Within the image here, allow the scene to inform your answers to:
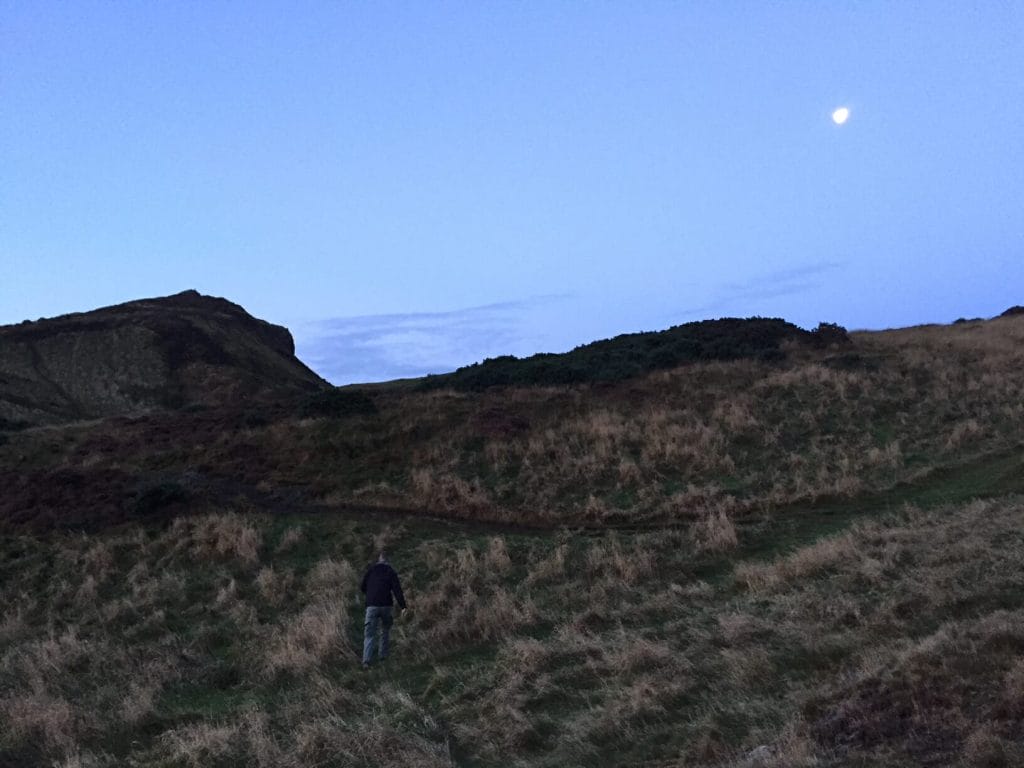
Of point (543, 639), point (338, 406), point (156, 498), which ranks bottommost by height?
point (543, 639)

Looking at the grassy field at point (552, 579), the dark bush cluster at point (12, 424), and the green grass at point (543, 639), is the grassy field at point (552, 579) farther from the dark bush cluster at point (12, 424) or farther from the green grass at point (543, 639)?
the dark bush cluster at point (12, 424)

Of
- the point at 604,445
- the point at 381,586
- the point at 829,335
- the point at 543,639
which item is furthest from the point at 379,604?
the point at 829,335

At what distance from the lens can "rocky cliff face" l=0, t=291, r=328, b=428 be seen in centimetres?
5359

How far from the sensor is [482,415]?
24.6m

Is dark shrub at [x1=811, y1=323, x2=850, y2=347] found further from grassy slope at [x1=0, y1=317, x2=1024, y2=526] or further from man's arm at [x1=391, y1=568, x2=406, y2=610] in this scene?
man's arm at [x1=391, y1=568, x2=406, y2=610]

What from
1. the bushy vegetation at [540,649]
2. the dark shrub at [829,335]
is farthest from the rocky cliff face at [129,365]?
the bushy vegetation at [540,649]

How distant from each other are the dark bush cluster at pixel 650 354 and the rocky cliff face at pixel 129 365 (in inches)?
721

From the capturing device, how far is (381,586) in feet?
38.4

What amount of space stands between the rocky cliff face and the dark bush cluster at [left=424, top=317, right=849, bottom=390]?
1832 cm

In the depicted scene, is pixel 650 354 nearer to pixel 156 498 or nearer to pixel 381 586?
pixel 156 498

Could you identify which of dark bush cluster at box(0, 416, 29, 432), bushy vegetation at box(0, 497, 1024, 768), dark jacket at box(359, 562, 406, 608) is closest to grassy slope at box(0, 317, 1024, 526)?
bushy vegetation at box(0, 497, 1024, 768)

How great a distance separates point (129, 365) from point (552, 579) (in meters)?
54.5

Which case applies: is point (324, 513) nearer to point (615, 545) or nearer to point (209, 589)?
point (209, 589)

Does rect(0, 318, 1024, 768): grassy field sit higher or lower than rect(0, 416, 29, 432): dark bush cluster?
lower
